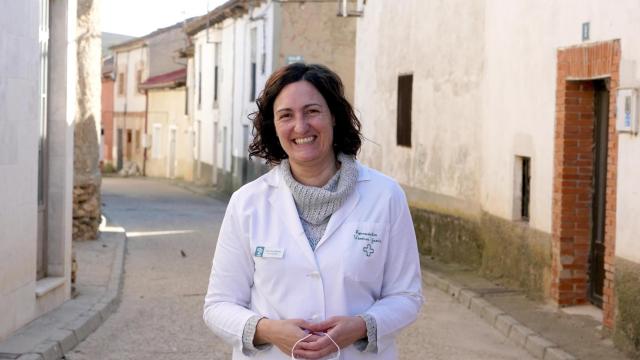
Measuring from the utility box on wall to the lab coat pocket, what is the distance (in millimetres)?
6042

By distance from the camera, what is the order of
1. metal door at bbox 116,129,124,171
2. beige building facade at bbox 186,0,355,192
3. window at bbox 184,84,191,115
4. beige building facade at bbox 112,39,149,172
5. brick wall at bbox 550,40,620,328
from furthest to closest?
metal door at bbox 116,129,124,171 < beige building facade at bbox 112,39,149,172 < window at bbox 184,84,191,115 < beige building facade at bbox 186,0,355,192 < brick wall at bbox 550,40,620,328

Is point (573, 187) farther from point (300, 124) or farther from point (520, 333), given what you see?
point (300, 124)

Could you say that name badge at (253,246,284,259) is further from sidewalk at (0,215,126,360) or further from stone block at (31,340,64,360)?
stone block at (31,340,64,360)

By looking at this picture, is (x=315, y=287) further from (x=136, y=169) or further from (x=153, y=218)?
(x=136, y=169)

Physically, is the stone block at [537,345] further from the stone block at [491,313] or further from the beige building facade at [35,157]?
the beige building facade at [35,157]

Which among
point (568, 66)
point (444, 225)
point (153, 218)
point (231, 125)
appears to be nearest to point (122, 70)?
point (231, 125)

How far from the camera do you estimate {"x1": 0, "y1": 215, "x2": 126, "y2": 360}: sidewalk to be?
8475 mm

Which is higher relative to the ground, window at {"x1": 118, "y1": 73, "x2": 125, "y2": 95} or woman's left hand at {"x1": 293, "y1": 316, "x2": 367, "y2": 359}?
window at {"x1": 118, "y1": 73, "x2": 125, "y2": 95}

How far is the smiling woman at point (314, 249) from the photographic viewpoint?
3.45 metres

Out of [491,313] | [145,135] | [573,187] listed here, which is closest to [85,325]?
[491,313]

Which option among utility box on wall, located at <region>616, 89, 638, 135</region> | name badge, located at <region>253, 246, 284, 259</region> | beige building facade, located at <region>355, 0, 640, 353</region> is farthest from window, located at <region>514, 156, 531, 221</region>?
name badge, located at <region>253, 246, 284, 259</region>

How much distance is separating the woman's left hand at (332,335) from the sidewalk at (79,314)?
507cm

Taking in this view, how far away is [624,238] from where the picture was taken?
9.18 metres

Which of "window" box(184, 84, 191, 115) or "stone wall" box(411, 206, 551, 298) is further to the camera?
"window" box(184, 84, 191, 115)
